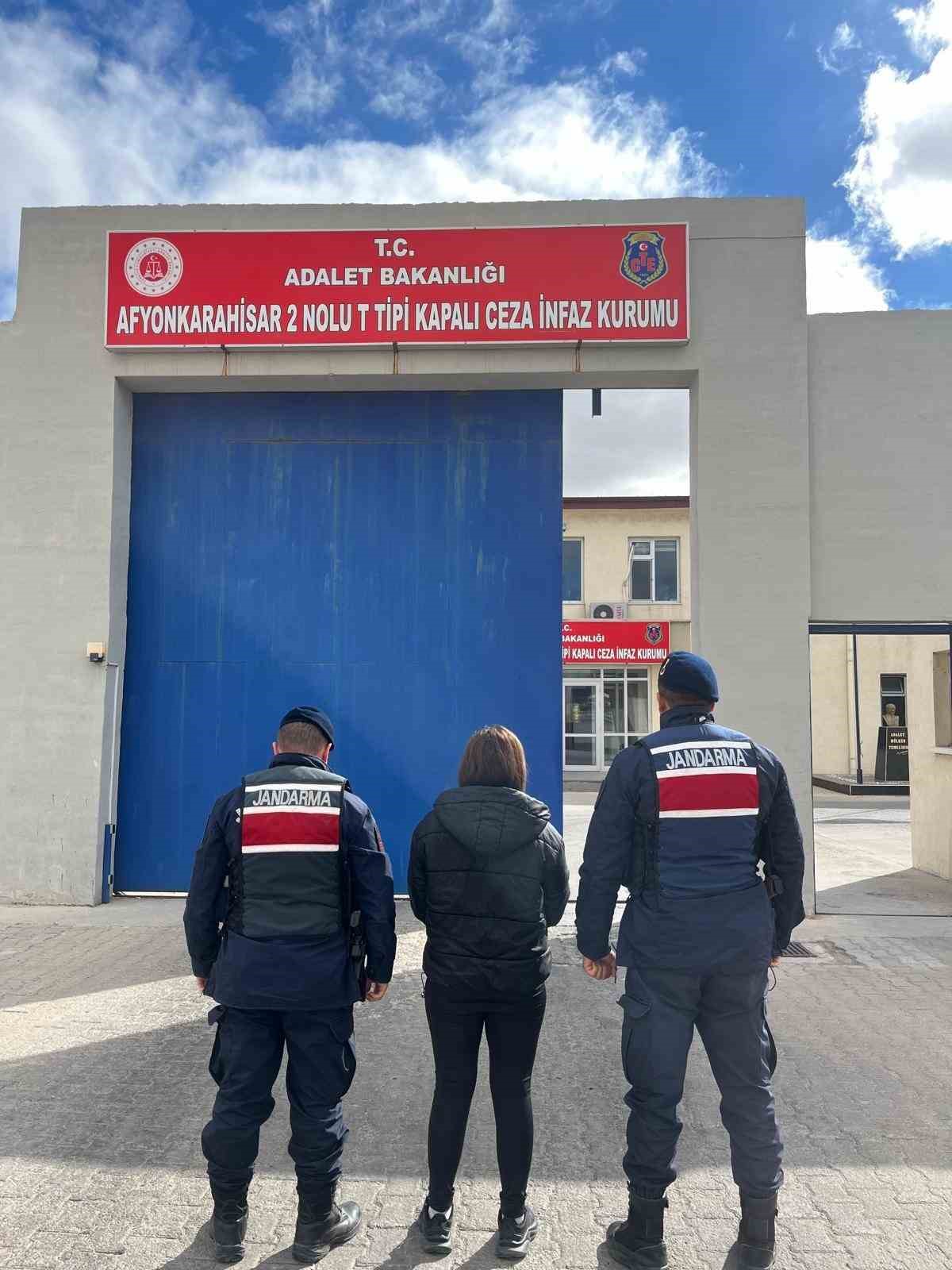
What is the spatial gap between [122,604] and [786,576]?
232 inches

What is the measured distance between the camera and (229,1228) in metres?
2.85

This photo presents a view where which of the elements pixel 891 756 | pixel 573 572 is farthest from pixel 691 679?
pixel 573 572

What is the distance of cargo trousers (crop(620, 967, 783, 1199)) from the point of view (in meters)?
2.86

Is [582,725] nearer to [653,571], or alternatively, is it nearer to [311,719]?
[653,571]

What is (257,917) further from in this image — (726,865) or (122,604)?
(122,604)

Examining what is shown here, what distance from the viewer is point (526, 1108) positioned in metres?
2.93

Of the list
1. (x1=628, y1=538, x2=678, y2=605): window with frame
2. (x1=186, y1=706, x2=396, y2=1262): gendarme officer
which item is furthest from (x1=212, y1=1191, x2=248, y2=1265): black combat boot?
(x1=628, y1=538, x2=678, y2=605): window with frame

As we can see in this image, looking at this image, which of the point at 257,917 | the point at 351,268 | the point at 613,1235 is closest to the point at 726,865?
the point at 613,1235

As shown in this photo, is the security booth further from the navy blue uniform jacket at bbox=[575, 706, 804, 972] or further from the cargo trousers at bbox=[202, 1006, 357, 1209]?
the cargo trousers at bbox=[202, 1006, 357, 1209]

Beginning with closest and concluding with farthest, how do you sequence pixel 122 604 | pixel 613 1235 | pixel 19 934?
pixel 613 1235 → pixel 19 934 → pixel 122 604

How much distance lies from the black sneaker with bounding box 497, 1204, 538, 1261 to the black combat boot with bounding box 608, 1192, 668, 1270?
269 millimetres

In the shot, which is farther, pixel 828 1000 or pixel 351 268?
pixel 351 268

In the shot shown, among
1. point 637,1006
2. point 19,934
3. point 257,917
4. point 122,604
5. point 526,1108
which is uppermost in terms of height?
point 122,604

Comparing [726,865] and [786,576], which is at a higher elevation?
[786,576]
